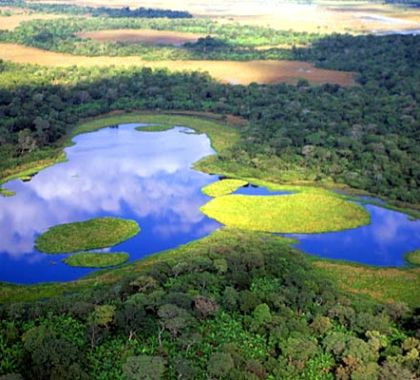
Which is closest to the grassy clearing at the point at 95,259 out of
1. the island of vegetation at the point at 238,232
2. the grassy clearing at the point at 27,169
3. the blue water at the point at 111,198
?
the island of vegetation at the point at 238,232

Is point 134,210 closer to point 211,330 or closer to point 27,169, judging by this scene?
point 27,169

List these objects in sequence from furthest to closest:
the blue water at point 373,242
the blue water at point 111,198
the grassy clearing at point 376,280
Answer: the blue water at point 373,242 < the blue water at point 111,198 < the grassy clearing at point 376,280

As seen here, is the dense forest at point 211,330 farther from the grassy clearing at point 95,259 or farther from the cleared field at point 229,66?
the cleared field at point 229,66

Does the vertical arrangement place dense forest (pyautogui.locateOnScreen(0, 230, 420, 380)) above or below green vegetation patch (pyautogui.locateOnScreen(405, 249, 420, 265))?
above

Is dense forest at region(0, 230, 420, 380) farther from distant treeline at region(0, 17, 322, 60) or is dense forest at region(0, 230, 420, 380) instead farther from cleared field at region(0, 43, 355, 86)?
distant treeline at region(0, 17, 322, 60)

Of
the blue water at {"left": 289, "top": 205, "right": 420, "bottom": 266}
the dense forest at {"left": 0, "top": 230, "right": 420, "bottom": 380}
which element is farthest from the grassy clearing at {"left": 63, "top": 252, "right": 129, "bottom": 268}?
the blue water at {"left": 289, "top": 205, "right": 420, "bottom": 266}

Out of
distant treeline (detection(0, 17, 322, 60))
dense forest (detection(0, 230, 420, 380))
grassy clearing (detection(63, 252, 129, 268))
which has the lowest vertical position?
grassy clearing (detection(63, 252, 129, 268))
